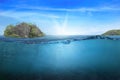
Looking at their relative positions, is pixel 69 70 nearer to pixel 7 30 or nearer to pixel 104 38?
pixel 104 38

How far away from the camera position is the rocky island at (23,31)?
7.30 ft

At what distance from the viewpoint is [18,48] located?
90.6 inches

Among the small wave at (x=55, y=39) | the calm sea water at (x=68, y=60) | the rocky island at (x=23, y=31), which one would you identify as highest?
the rocky island at (x=23, y=31)

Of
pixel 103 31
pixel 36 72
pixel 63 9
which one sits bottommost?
pixel 36 72

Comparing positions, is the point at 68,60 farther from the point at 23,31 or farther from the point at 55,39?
the point at 23,31

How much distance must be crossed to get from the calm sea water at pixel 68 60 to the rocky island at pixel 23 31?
0.08 meters

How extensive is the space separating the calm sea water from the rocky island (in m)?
0.08

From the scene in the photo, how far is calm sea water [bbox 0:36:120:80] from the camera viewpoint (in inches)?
88.2

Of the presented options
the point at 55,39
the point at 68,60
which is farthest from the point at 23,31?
the point at 68,60

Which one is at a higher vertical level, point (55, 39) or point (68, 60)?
point (55, 39)

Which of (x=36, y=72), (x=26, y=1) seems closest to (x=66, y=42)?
(x=36, y=72)

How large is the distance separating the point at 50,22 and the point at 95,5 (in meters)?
0.49

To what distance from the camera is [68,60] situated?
226cm

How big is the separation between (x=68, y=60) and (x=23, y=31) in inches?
21.8
